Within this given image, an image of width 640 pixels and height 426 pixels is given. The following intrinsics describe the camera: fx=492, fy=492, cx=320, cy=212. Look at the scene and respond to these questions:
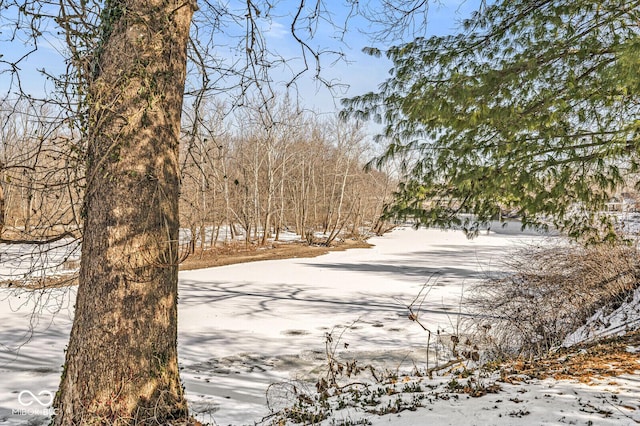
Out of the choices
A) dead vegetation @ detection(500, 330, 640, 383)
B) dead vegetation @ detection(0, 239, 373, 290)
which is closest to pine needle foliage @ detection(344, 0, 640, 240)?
dead vegetation @ detection(500, 330, 640, 383)

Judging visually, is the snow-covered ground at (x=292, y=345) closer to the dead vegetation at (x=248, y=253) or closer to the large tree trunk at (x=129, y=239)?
the large tree trunk at (x=129, y=239)

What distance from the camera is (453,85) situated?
195 inches

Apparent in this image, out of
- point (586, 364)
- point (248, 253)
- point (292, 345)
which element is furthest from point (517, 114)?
point (248, 253)

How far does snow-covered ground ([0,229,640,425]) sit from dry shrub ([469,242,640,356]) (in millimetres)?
1283

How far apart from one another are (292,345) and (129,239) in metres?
5.45

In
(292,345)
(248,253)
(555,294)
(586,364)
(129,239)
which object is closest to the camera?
(129,239)

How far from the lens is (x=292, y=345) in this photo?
8195 mm

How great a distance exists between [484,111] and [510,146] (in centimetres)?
48

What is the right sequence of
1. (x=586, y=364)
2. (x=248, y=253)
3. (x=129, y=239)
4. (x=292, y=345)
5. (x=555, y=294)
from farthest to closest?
1. (x=248, y=253)
2. (x=292, y=345)
3. (x=555, y=294)
4. (x=586, y=364)
5. (x=129, y=239)

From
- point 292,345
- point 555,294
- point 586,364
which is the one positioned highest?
point 555,294

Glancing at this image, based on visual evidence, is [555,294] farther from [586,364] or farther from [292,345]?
[292,345]

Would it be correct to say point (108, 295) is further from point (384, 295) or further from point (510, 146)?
point (384, 295)

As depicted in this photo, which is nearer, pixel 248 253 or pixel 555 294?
pixel 555 294

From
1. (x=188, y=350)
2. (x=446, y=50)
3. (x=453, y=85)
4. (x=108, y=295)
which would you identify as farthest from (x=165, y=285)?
(x=188, y=350)
